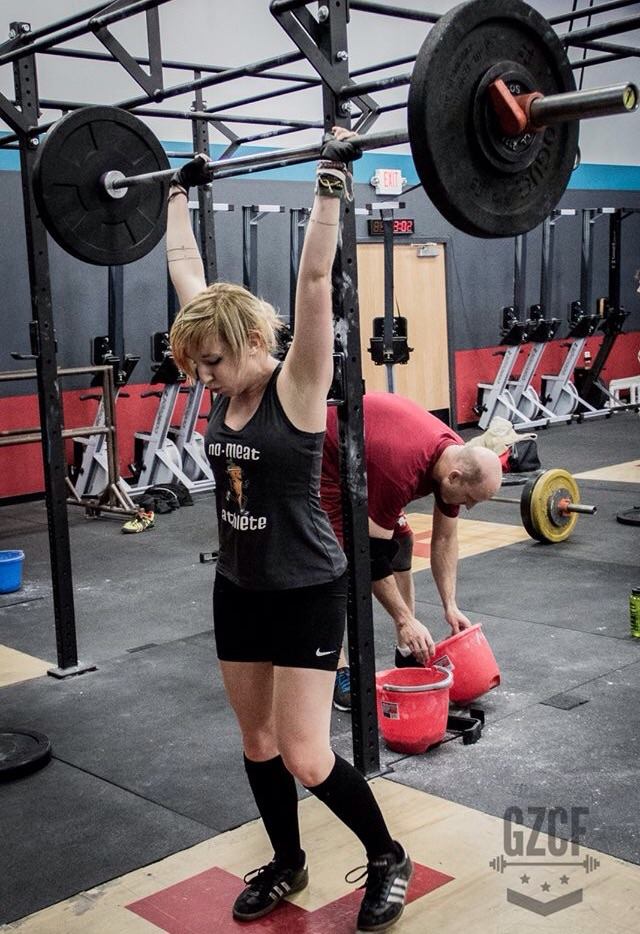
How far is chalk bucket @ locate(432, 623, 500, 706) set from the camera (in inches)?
127

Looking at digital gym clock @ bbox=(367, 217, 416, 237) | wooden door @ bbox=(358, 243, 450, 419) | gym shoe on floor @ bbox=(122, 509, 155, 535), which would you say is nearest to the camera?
gym shoe on floor @ bbox=(122, 509, 155, 535)

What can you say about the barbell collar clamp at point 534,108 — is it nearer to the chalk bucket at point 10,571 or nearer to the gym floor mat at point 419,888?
the gym floor mat at point 419,888

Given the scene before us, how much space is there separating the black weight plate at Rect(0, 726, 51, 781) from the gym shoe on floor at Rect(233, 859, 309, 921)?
94cm

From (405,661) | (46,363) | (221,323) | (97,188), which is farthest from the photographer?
(46,363)

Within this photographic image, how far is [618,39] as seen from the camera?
1054cm

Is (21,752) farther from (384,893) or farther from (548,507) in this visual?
(548,507)

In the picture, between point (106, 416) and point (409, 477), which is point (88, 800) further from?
point (106, 416)

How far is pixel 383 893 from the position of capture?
2.18m

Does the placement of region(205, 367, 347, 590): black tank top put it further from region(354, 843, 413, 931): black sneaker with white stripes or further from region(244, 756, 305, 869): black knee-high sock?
region(354, 843, 413, 931): black sneaker with white stripes

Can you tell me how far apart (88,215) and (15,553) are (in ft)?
6.76

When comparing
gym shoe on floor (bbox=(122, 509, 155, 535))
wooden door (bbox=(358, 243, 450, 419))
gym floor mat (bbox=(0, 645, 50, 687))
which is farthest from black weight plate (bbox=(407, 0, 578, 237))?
wooden door (bbox=(358, 243, 450, 419))

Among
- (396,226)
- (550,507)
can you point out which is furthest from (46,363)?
(396,226)

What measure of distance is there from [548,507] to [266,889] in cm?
344

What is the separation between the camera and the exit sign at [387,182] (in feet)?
29.8
